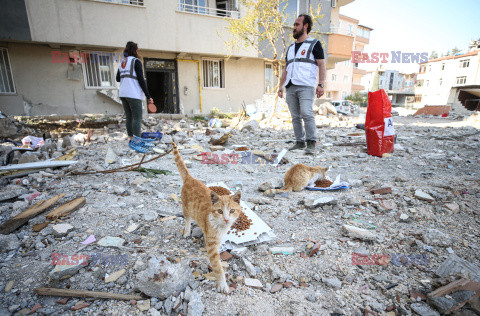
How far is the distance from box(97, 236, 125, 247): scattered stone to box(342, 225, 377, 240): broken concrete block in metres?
1.92

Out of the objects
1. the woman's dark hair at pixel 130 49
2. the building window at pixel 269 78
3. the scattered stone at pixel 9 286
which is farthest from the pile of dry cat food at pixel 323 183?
the building window at pixel 269 78

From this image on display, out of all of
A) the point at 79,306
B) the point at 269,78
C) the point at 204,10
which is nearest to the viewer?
the point at 79,306

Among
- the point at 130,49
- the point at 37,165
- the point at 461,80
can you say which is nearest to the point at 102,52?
the point at 130,49

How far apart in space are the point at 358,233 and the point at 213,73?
12.2 metres

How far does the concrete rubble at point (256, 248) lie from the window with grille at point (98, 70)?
27.2ft

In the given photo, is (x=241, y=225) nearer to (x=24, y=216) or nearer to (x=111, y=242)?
(x=111, y=242)

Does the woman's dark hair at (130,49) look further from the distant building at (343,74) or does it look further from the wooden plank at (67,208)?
the distant building at (343,74)

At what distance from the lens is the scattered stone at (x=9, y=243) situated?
5.87ft

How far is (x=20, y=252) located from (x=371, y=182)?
12.5 feet

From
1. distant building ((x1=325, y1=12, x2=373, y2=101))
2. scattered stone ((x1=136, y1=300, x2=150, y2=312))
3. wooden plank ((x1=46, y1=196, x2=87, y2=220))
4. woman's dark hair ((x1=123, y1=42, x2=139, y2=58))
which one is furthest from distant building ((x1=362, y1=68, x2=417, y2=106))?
scattered stone ((x1=136, y1=300, x2=150, y2=312))

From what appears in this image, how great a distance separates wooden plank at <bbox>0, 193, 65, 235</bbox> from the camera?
200 centimetres

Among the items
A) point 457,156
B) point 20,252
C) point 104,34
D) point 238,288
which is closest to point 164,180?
point 20,252

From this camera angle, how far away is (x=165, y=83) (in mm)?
12250

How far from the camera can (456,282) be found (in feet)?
4.52
